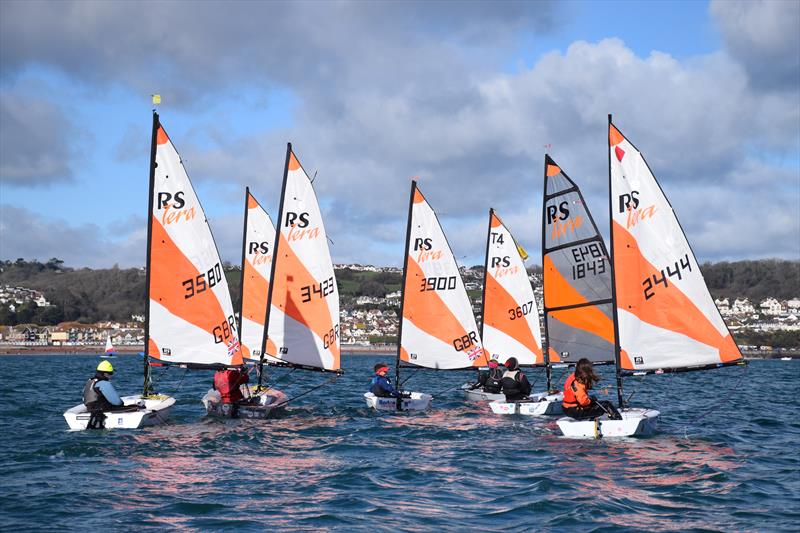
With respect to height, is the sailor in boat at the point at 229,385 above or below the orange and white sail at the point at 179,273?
below

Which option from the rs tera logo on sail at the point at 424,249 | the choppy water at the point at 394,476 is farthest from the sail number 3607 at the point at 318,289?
the choppy water at the point at 394,476

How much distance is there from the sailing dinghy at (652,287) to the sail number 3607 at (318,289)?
9221 mm

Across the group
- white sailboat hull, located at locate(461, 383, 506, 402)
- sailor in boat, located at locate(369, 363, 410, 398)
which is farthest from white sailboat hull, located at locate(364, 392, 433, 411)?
white sailboat hull, located at locate(461, 383, 506, 402)

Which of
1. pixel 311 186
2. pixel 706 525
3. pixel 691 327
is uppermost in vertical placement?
pixel 311 186

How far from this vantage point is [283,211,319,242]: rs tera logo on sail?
985 inches

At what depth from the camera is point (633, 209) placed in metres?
20.3

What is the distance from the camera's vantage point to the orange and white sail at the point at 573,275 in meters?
26.1

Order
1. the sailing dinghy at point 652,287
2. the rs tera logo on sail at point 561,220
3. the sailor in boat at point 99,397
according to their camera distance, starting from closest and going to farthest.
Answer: the sailor in boat at point 99,397 < the sailing dinghy at point 652,287 < the rs tera logo on sail at point 561,220

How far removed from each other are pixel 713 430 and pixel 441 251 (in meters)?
11.0

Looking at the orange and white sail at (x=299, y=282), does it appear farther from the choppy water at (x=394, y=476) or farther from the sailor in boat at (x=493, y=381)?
the sailor in boat at (x=493, y=381)

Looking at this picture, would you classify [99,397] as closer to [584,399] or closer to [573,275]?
[584,399]

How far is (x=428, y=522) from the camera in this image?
1173 centimetres

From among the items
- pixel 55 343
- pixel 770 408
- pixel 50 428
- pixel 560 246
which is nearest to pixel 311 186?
pixel 560 246

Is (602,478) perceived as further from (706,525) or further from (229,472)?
(229,472)
